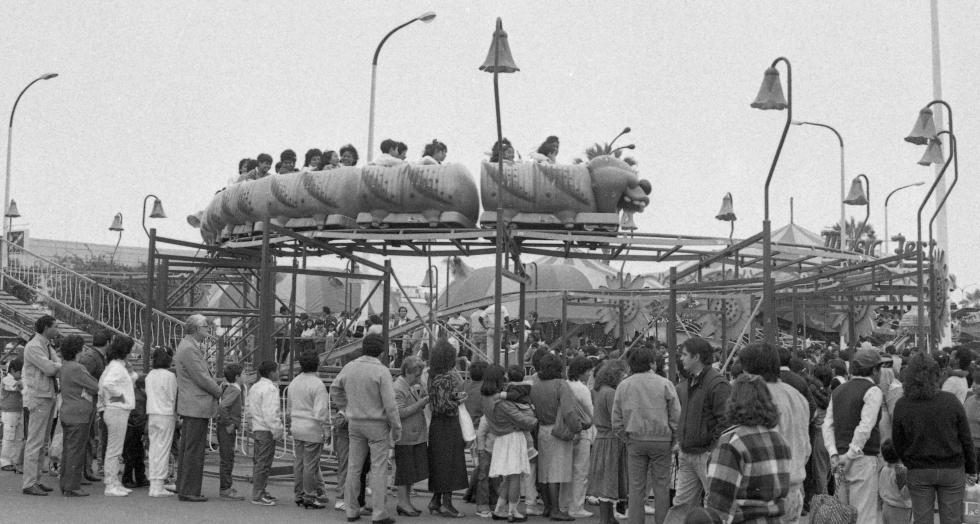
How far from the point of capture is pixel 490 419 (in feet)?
37.9

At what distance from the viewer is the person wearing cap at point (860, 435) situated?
361 inches

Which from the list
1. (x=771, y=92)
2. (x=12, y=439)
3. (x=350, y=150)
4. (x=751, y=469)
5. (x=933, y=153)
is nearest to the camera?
(x=751, y=469)

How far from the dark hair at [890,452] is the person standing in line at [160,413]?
7.34 m

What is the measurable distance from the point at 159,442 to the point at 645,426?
213 inches

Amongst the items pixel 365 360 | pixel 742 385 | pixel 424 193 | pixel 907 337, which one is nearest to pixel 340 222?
pixel 424 193

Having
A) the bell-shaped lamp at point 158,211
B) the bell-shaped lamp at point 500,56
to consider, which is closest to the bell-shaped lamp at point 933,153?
the bell-shaped lamp at point 500,56

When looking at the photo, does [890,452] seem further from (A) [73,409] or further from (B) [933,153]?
(B) [933,153]

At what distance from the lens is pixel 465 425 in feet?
38.1

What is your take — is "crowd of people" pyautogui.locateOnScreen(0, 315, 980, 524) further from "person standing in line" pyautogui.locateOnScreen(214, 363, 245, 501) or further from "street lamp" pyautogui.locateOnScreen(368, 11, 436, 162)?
"street lamp" pyautogui.locateOnScreen(368, 11, 436, 162)

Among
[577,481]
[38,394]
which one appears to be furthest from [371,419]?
[38,394]

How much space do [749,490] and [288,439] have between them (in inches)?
464

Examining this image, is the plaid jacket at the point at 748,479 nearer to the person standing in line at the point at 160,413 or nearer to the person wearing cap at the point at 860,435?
the person wearing cap at the point at 860,435

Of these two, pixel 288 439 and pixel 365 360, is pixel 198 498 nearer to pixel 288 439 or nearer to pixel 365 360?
pixel 365 360

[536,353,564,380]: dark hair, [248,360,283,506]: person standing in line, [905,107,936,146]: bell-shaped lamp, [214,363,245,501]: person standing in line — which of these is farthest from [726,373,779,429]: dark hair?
[905,107,936,146]: bell-shaped lamp
